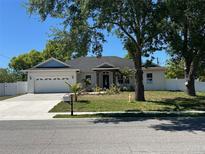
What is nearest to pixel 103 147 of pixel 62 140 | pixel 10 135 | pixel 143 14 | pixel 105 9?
pixel 62 140

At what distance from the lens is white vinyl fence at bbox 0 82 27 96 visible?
140ft

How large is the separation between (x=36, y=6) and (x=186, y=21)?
8.86m

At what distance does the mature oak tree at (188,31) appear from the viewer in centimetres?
2064

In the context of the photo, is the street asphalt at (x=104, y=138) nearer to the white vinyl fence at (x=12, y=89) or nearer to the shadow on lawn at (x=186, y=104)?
the shadow on lawn at (x=186, y=104)

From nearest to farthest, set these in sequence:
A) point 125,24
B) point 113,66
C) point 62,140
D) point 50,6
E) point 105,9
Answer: point 62,140
point 105,9
point 50,6
point 125,24
point 113,66

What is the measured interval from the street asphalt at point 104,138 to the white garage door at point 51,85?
96.9 feet

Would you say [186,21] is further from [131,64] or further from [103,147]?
[131,64]

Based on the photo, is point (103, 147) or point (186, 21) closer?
point (103, 147)

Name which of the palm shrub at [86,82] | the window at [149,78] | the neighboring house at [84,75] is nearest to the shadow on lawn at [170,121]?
the palm shrub at [86,82]

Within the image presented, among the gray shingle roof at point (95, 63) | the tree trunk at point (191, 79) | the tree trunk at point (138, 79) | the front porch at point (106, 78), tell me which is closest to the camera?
the tree trunk at point (138, 79)

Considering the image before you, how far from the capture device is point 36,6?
2169 cm

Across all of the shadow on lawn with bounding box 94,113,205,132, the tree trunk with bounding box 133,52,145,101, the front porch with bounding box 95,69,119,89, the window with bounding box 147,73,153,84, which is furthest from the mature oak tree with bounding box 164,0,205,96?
the front porch with bounding box 95,69,119,89

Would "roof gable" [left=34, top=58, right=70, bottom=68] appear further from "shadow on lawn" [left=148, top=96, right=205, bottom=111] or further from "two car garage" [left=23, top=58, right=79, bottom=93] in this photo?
"shadow on lawn" [left=148, top=96, right=205, bottom=111]

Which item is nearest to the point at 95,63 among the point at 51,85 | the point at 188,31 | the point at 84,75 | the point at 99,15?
the point at 84,75
